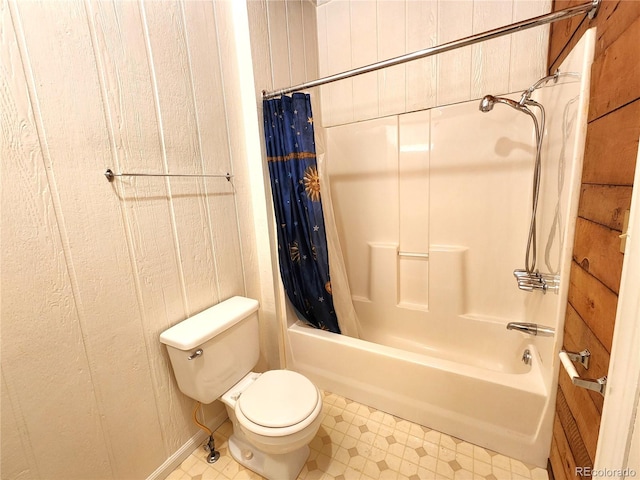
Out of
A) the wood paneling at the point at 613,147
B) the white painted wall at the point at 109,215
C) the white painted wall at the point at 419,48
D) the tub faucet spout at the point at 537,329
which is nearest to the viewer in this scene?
the wood paneling at the point at 613,147

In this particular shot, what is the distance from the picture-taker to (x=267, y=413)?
1.10 m

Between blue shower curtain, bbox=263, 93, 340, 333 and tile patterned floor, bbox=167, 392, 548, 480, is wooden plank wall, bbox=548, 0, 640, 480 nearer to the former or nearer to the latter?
tile patterned floor, bbox=167, 392, 548, 480

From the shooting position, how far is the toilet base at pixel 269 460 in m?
1.21

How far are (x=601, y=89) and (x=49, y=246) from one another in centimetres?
179

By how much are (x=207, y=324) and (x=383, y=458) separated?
42.0 inches

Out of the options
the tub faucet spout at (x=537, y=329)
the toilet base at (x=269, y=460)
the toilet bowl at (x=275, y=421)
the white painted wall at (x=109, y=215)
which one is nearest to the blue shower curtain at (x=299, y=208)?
the white painted wall at (x=109, y=215)

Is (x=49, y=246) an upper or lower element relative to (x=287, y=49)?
lower

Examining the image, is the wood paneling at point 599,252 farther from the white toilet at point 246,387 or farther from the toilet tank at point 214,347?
the toilet tank at point 214,347

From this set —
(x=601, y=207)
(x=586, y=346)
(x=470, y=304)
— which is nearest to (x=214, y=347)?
(x=586, y=346)

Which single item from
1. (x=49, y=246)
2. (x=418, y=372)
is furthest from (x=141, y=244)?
(x=418, y=372)

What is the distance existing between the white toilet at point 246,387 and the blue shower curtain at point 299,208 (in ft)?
1.25

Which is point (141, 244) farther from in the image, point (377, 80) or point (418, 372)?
point (377, 80)

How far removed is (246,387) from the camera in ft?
4.47

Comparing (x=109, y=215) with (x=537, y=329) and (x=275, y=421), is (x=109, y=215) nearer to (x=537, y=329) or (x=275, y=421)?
(x=275, y=421)
